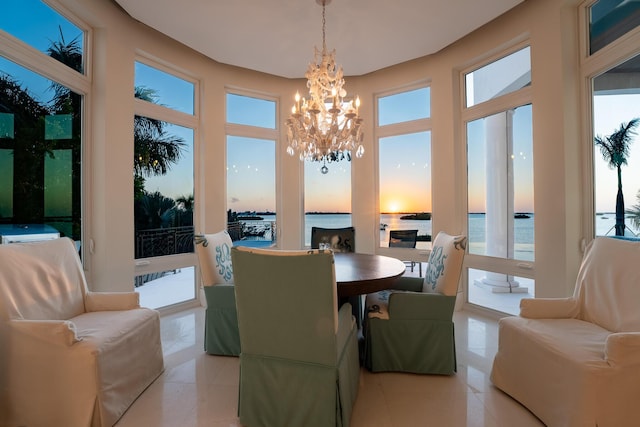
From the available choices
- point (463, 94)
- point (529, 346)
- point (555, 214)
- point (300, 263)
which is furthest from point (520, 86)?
point (300, 263)

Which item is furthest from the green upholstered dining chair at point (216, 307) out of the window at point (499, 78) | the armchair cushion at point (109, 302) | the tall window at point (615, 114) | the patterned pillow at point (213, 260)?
the window at point (499, 78)

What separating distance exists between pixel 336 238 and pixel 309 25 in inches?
93.3

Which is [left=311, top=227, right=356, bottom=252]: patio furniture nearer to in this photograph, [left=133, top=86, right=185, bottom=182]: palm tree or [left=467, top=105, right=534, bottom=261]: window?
[left=467, top=105, right=534, bottom=261]: window

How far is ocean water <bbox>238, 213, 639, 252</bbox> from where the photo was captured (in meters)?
2.70

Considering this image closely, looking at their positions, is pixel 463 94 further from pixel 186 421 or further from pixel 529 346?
pixel 186 421

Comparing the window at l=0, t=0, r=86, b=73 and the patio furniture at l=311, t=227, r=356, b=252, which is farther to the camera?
the patio furniture at l=311, t=227, r=356, b=252

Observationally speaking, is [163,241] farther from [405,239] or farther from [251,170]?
[405,239]

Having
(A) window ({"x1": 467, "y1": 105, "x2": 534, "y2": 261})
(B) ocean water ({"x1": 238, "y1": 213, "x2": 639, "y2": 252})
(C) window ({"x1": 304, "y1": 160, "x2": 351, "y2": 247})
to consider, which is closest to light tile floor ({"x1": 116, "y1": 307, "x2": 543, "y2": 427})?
(B) ocean water ({"x1": 238, "y1": 213, "x2": 639, "y2": 252})

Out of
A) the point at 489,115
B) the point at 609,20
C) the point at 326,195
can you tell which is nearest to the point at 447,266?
the point at 489,115

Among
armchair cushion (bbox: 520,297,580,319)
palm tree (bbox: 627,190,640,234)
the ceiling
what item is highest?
the ceiling

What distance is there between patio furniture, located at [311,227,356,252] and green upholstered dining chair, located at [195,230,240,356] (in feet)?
4.91

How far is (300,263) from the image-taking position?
1.57 metres

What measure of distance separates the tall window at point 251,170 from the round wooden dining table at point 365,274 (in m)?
1.99

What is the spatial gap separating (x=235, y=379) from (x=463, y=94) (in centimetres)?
395
